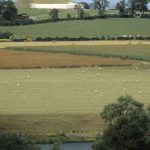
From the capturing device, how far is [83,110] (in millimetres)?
22734

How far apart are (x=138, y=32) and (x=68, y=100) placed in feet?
160

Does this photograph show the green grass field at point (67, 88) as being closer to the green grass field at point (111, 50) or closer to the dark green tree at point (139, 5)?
the green grass field at point (111, 50)

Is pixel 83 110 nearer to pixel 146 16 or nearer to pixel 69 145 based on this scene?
pixel 69 145

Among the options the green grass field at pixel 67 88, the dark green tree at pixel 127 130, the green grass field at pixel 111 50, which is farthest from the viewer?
the green grass field at pixel 111 50

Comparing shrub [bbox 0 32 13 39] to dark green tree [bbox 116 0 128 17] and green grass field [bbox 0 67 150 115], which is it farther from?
dark green tree [bbox 116 0 128 17]

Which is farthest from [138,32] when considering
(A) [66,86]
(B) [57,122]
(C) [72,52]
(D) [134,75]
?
(B) [57,122]

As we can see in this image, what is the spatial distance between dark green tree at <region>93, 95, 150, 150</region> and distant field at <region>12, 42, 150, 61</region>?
28.9 m

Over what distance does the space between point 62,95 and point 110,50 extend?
21799mm

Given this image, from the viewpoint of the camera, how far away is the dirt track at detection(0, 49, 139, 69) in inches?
1549

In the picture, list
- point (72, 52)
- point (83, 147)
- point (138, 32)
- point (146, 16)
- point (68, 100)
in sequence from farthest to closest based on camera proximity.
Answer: point (146, 16) → point (138, 32) → point (72, 52) → point (68, 100) → point (83, 147)

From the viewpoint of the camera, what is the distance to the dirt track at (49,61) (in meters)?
39.3

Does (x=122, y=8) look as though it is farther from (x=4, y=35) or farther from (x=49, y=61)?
(x=49, y=61)

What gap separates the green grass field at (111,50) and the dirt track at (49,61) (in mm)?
1310

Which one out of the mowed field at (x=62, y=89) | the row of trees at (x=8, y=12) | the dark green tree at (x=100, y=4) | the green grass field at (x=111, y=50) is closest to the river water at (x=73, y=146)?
the mowed field at (x=62, y=89)
